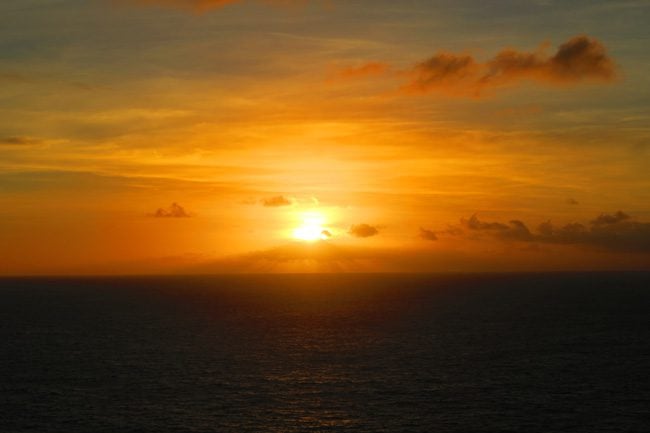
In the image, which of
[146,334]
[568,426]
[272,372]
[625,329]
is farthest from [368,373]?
[625,329]

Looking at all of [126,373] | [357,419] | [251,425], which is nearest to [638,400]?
[357,419]

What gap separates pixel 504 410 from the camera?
83375mm

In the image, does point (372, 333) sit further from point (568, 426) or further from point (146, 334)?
point (568, 426)

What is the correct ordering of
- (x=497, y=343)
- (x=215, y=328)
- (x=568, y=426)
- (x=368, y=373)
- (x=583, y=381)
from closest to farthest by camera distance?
(x=568, y=426)
(x=583, y=381)
(x=368, y=373)
(x=497, y=343)
(x=215, y=328)

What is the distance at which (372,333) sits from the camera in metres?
157

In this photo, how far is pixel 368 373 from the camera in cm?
10644

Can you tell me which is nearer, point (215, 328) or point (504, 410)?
point (504, 410)

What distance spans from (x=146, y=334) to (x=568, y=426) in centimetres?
10440

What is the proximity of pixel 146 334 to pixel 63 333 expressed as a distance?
19.9m

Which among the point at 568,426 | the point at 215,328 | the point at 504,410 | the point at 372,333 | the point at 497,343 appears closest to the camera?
the point at 568,426

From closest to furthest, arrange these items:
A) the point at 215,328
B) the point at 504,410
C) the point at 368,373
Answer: the point at 504,410
the point at 368,373
the point at 215,328

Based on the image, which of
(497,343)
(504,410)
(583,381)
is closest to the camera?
(504,410)

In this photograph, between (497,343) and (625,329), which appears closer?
(497,343)

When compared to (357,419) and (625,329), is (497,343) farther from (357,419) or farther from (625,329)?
(357,419)
